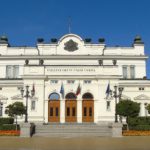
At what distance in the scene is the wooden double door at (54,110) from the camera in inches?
2076

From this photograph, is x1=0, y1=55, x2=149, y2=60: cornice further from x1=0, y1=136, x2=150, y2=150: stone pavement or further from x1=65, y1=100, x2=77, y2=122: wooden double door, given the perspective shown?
x1=0, y1=136, x2=150, y2=150: stone pavement

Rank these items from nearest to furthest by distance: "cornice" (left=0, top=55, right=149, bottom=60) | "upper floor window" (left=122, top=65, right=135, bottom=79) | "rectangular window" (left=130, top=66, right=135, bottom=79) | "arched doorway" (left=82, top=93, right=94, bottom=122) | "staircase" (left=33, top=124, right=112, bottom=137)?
"staircase" (left=33, top=124, right=112, bottom=137)
"arched doorway" (left=82, top=93, right=94, bottom=122)
"cornice" (left=0, top=55, right=149, bottom=60)
"rectangular window" (left=130, top=66, right=135, bottom=79)
"upper floor window" (left=122, top=65, right=135, bottom=79)

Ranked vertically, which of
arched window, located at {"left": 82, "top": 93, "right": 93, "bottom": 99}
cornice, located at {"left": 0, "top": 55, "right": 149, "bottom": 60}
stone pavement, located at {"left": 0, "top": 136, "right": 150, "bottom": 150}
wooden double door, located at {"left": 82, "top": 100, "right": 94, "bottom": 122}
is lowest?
stone pavement, located at {"left": 0, "top": 136, "right": 150, "bottom": 150}

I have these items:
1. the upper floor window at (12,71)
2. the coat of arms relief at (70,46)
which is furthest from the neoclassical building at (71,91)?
the coat of arms relief at (70,46)

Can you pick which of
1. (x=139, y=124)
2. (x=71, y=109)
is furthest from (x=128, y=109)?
(x=71, y=109)

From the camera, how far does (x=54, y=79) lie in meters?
53.2

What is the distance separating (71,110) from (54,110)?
8.33 ft

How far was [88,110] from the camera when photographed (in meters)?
52.8

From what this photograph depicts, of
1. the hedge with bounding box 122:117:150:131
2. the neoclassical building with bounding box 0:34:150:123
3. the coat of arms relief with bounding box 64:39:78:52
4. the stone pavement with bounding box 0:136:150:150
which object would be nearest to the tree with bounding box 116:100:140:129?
the hedge with bounding box 122:117:150:131

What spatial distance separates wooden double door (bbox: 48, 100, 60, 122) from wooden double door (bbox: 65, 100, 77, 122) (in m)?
1.28

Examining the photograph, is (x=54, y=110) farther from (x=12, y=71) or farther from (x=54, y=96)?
(x=12, y=71)

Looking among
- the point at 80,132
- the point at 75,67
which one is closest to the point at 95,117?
the point at 75,67

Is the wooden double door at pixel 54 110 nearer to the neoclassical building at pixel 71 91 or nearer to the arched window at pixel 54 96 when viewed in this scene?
the neoclassical building at pixel 71 91

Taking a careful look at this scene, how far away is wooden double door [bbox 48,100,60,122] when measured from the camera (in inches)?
2076
